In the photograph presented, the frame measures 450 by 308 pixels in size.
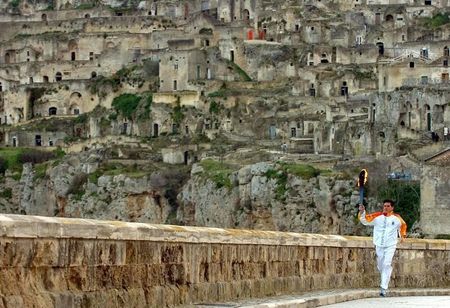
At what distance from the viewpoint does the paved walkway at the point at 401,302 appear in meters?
16.8

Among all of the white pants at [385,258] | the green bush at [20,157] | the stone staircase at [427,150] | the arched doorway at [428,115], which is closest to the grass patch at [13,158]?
the green bush at [20,157]

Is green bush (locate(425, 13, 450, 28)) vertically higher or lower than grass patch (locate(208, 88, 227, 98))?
higher

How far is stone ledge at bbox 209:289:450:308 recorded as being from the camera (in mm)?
14883

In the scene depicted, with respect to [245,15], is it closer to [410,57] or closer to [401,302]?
[410,57]

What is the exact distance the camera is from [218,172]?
67250 mm

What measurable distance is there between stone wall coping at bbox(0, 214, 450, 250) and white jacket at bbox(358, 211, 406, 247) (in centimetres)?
101

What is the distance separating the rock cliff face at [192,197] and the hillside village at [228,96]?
0.10 meters

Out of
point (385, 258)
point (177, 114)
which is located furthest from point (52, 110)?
point (385, 258)

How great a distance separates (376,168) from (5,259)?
51145mm

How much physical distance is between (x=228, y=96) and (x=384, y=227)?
201 ft

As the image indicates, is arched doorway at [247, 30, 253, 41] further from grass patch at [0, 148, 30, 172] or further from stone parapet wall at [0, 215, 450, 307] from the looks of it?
stone parapet wall at [0, 215, 450, 307]

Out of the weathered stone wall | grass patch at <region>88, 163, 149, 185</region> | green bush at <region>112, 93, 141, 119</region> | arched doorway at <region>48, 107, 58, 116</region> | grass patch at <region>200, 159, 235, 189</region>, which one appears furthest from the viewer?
arched doorway at <region>48, 107, 58, 116</region>

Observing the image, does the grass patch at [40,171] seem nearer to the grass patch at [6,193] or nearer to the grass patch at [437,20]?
the grass patch at [6,193]

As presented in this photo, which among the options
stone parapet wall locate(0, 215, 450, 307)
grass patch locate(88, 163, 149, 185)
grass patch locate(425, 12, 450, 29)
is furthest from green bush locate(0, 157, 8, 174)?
stone parapet wall locate(0, 215, 450, 307)
